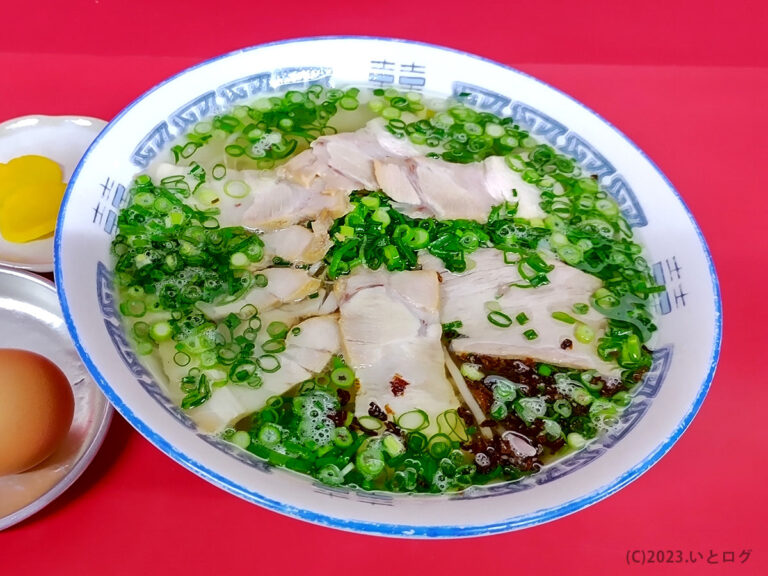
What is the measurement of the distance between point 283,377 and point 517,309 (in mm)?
556

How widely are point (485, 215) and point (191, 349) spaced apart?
2.63ft

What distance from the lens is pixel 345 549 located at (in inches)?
48.2

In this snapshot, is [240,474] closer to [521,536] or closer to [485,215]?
[521,536]

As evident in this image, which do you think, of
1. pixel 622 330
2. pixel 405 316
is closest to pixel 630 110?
pixel 622 330

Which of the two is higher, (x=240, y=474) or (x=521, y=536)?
(x=240, y=474)

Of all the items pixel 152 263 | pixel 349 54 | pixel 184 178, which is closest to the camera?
pixel 152 263

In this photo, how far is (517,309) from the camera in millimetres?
1384

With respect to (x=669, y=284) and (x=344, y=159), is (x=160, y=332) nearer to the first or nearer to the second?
(x=344, y=159)

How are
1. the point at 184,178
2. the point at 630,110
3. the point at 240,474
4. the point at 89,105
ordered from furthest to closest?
the point at 630,110 < the point at 89,105 < the point at 184,178 < the point at 240,474

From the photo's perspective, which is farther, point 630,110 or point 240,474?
point 630,110

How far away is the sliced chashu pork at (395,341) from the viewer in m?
1.22

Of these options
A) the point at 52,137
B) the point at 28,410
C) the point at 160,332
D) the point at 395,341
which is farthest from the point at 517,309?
the point at 52,137

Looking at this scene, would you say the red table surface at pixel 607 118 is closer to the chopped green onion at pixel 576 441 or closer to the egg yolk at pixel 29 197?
the chopped green onion at pixel 576 441

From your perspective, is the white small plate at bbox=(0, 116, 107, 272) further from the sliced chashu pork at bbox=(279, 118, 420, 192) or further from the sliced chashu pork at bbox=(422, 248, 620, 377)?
the sliced chashu pork at bbox=(422, 248, 620, 377)
